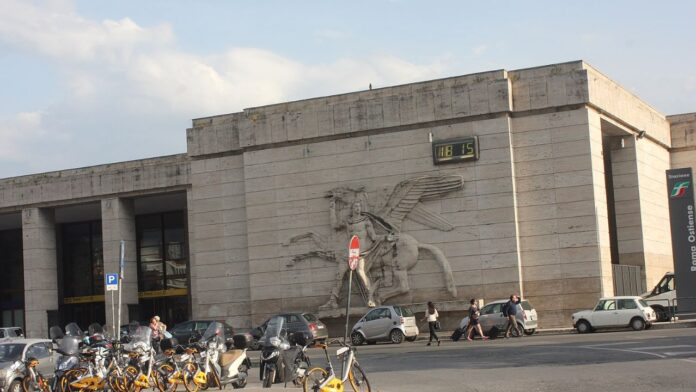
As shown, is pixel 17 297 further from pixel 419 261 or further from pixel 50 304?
pixel 419 261

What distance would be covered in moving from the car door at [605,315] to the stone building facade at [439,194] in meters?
2.92

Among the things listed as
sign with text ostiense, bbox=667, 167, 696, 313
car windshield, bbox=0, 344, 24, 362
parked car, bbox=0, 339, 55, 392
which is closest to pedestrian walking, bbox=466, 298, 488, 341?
sign with text ostiense, bbox=667, 167, 696, 313

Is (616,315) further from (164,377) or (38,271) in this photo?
(38,271)

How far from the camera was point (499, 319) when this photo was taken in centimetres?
3500

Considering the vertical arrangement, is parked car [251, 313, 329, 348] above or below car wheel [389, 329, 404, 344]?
→ above

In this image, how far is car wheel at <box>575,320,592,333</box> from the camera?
3484cm

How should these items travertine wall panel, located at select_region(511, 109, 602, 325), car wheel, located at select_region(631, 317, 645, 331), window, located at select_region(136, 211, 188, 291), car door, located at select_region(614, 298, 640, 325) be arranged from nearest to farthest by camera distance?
car wheel, located at select_region(631, 317, 645, 331), car door, located at select_region(614, 298, 640, 325), travertine wall panel, located at select_region(511, 109, 602, 325), window, located at select_region(136, 211, 188, 291)

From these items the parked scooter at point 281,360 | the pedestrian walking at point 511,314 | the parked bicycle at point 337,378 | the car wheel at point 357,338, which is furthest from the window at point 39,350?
the pedestrian walking at point 511,314

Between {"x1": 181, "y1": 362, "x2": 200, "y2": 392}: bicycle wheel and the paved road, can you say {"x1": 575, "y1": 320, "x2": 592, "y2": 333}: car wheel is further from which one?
{"x1": 181, "y1": 362, "x2": 200, "y2": 392}: bicycle wheel

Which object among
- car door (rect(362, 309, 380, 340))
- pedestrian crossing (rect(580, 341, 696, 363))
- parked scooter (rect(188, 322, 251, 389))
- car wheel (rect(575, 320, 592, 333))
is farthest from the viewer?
car door (rect(362, 309, 380, 340))

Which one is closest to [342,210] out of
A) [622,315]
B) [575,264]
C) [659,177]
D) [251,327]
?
[251,327]

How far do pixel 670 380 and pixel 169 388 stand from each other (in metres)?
9.12

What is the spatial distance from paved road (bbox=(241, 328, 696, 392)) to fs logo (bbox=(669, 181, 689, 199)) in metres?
8.48

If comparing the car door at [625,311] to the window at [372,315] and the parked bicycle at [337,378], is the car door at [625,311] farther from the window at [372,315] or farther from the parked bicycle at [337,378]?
the parked bicycle at [337,378]
